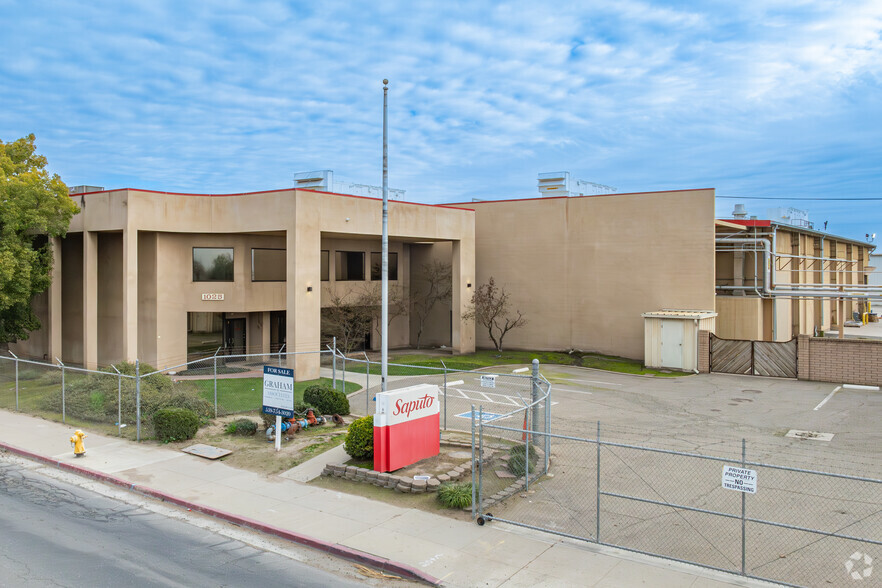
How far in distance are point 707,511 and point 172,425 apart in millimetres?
12975

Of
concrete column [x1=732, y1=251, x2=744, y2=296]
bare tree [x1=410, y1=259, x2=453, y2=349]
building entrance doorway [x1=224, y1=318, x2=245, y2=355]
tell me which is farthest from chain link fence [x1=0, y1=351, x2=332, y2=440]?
concrete column [x1=732, y1=251, x2=744, y2=296]

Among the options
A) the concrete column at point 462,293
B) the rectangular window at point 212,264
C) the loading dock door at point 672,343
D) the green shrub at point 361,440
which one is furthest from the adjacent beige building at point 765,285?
the green shrub at point 361,440

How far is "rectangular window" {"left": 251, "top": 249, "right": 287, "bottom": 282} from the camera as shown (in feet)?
104

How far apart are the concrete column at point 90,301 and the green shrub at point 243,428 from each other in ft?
49.5

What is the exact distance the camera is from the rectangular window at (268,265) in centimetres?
3181

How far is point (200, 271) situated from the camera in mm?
30859

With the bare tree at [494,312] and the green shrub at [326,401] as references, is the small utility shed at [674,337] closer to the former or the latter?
the bare tree at [494,312]

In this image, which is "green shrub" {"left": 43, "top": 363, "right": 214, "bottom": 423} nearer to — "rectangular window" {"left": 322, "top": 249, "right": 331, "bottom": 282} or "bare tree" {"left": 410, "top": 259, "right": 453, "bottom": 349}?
"rectangular window" {"left": 322, "top": 249, "right": 331, "bottom": 282}

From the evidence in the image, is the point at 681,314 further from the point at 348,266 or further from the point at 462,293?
the point at 348,266

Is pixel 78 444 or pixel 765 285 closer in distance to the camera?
pixel 78 444

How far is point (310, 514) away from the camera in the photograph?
12.3 m

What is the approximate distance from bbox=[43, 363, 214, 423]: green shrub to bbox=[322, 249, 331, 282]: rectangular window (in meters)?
12.9

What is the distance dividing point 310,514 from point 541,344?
26608 mm

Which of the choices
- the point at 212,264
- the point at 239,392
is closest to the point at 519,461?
the point at 239,392
